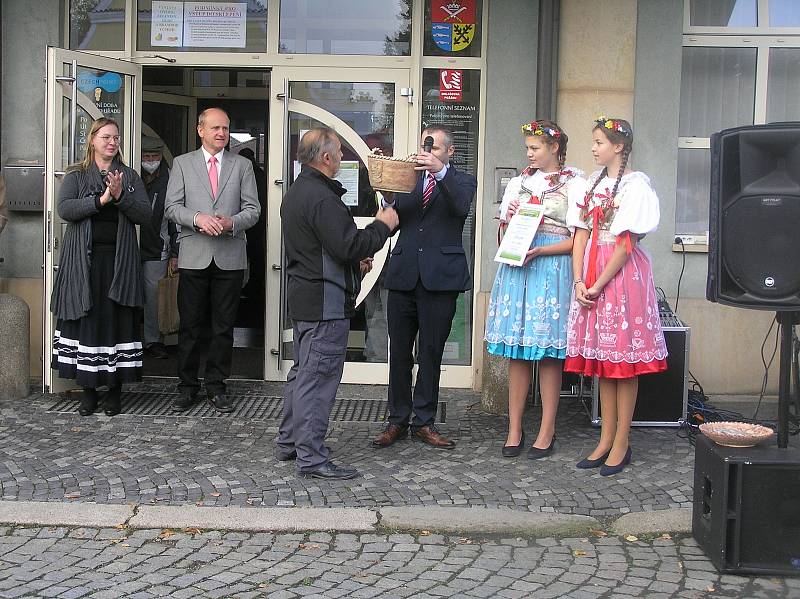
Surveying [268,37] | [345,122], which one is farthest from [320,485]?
[268,37]

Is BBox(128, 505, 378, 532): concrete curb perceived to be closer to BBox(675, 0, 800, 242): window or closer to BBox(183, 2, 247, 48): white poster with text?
BBox(675, 0, 800, 242): window

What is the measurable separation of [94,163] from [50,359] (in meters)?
1.46

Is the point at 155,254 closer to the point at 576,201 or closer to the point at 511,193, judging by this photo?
the point at 511,193

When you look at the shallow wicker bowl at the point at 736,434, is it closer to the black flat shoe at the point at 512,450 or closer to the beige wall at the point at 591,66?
the black flat shoe at the point at 512,450

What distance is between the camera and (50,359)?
297 inches

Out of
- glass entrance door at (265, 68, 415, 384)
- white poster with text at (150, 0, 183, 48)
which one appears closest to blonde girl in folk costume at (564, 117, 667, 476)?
glass entrance door at (265, 68, 415, 384)

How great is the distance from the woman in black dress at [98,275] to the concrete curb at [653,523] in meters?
3.62

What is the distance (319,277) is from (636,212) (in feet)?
5.68

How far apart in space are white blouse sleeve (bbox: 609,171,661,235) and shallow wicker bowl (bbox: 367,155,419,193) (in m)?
1.17

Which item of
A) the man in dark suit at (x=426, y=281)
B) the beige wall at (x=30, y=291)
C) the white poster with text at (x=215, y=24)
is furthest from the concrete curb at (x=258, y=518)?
the white poster with text at (x=215, y=24)

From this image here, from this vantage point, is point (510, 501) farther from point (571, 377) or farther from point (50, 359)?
point (50, 359)

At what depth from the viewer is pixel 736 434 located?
465 cm

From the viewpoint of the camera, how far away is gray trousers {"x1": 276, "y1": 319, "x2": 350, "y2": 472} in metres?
5.66

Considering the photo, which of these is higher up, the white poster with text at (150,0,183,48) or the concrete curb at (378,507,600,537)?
the white poster with text at (150,0,183,48)
